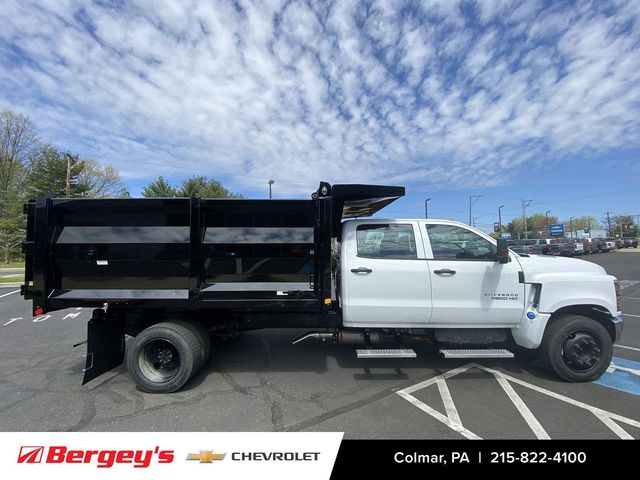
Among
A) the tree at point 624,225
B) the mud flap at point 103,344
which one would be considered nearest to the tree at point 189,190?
the mud flap at point 103,344

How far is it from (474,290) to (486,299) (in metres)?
0.19

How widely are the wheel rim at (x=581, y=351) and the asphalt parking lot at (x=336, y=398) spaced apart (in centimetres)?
25

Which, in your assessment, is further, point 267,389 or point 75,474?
point 267,389

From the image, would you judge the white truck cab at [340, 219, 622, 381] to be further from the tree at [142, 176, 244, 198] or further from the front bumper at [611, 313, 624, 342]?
the tree at [142, 176, 244, 198]

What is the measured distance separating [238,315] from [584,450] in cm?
373

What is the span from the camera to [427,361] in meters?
4.61

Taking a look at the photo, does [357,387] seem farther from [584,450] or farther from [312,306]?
[584,450]

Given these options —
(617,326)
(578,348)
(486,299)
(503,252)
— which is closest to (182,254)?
(486,299)

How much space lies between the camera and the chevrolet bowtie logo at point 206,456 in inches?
103

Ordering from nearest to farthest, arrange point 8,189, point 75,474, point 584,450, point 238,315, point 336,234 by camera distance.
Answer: point 75,474
point 584,450
point 238,315
point 336,234
point 8,189

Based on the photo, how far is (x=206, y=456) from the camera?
2.63 m

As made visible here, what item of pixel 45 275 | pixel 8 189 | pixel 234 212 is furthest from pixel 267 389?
pixel 8 189

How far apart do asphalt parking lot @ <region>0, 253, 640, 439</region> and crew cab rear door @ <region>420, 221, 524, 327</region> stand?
0.81m

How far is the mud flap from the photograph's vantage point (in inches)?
153
